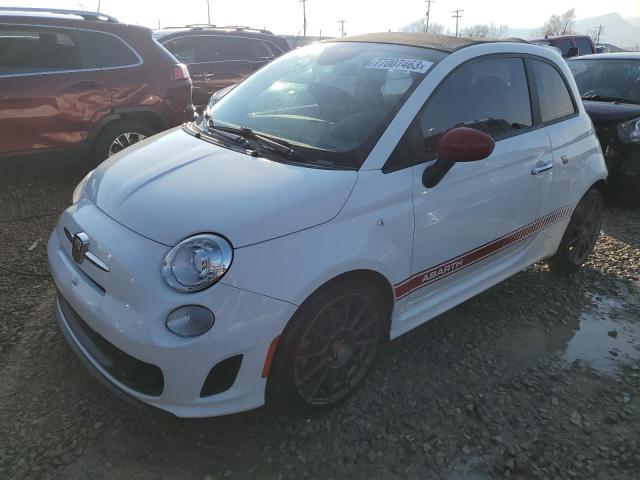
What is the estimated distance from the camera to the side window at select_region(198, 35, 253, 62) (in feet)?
28.1

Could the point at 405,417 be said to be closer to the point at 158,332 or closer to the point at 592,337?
the point at 158,332

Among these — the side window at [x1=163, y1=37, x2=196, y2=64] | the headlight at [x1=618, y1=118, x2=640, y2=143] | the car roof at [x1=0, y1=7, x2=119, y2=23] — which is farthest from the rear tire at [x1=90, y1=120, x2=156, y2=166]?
the headlight at [x1=618, y1=118, x2=640, y2=143]

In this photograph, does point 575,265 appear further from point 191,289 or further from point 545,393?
point 191,289

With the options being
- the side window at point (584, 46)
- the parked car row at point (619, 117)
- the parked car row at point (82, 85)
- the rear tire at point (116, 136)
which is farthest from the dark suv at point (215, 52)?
the side window at point (584, 46)

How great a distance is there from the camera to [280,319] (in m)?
2.11

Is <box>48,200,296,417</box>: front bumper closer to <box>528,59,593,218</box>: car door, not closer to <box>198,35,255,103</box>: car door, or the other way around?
<box>528,59,593,218</box>: car door

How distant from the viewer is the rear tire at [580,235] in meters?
3.95

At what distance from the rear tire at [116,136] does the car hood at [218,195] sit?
294cm

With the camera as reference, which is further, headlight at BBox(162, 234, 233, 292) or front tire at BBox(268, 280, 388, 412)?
front tire at BBox(268, 280, 388, 412)

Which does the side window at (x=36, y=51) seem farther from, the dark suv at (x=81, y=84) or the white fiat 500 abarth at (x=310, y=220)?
the white fiat 500 abarth at (x=310, y=220)

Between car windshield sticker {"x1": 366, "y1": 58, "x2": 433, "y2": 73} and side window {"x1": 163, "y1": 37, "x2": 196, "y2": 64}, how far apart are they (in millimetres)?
6201

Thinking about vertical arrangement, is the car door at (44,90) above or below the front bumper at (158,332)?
above

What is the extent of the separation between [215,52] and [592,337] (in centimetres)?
730

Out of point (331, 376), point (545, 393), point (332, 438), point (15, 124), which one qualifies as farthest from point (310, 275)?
point (15, 124)
